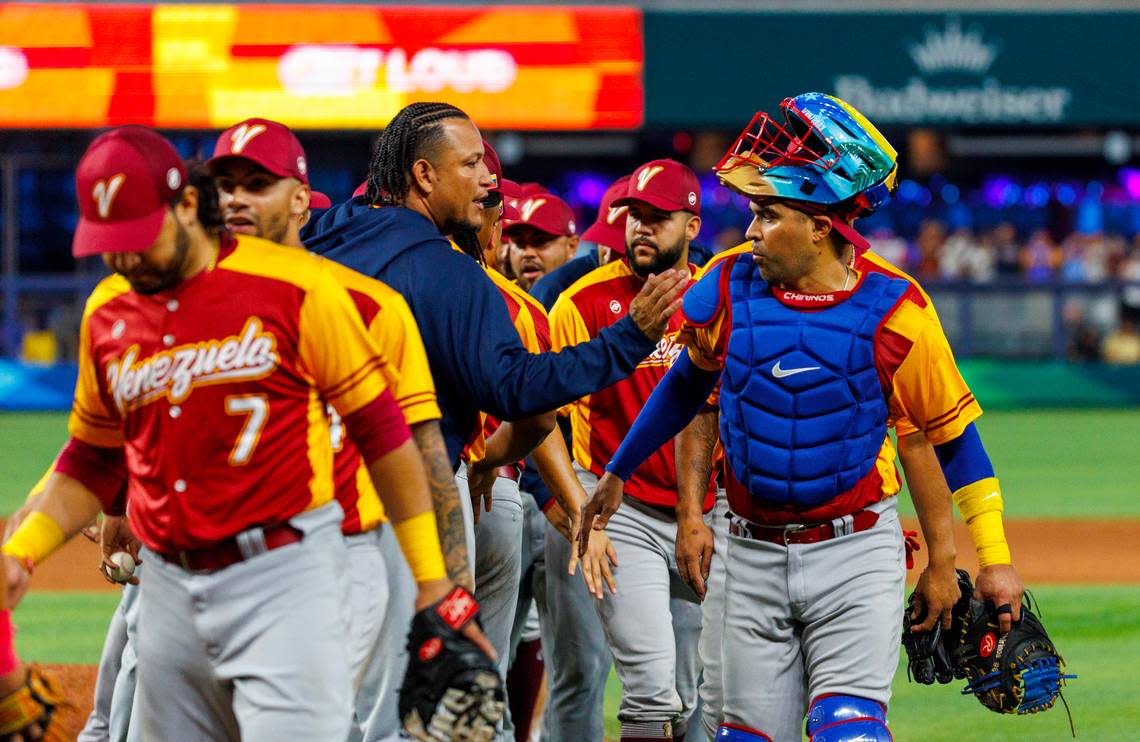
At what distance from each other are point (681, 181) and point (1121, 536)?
7259 millimetres

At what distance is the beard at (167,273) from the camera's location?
337 centimetres

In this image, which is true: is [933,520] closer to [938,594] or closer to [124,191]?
[938,594]

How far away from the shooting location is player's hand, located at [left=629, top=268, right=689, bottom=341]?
4.22 m

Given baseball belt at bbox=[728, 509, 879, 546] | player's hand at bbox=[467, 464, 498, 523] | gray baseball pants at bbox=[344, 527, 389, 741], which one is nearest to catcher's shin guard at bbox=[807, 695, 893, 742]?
baseball belt at bbox=[728, 509, 879, 546]

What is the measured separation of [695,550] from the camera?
17.0 feet

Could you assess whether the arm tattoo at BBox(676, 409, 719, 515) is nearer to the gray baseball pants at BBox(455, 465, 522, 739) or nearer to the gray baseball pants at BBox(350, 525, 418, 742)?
the gray baseball pants at BBox(455, 465, 522, 739)

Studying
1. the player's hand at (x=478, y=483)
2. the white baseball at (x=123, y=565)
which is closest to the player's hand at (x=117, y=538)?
the white baseball at (x=123, y=565)

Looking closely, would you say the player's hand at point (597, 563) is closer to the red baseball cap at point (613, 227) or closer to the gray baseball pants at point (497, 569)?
the gray baseball pants at point (497, 569)

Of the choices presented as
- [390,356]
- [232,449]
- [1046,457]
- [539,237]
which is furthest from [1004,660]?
[1046,457]

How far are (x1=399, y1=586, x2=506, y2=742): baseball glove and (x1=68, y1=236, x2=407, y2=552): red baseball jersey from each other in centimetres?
36

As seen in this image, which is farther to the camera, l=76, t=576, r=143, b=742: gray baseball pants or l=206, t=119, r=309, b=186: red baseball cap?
l=76, t=576, r=143, b=742: gray baseball pants

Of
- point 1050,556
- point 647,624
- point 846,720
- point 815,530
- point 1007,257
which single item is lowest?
point 1050,556

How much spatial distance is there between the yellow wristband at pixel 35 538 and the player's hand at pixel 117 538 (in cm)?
119

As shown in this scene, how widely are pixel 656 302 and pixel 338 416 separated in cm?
87
